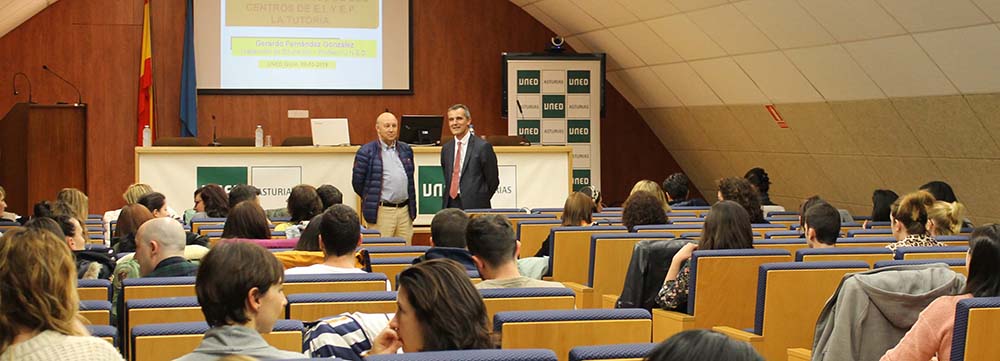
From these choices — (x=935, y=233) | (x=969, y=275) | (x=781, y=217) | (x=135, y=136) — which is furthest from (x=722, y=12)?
(x=969, y=275)

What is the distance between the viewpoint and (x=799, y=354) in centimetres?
422

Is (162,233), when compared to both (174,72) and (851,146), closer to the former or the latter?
(851,146)

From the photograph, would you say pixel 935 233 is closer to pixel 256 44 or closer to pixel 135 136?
pixel 256 44

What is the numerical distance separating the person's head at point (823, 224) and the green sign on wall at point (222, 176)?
6930 mm

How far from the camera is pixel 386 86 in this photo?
15.4 metres

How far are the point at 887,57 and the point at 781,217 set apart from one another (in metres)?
2.19

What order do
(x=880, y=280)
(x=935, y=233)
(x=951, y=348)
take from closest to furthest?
(x=951, y=348), (x=880, y=280), (x=935, y=233)

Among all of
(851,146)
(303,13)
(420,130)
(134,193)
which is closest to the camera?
(134,193)

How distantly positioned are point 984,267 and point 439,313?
1.65 meters

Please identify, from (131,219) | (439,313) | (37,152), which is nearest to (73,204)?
(131,219)

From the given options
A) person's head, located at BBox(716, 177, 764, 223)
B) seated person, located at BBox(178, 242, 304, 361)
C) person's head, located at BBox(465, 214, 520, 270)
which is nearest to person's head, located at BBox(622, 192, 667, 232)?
person's head, located at BBox(716, 177, 764, 223)

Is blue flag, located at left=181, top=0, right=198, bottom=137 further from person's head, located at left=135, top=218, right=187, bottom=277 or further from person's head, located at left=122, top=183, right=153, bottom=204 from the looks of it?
person's head, located at left=135, top=218, right=187, bottom=277

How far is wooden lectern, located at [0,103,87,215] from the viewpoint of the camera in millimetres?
13695

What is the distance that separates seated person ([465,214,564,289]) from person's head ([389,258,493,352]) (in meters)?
1.31
